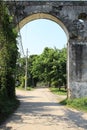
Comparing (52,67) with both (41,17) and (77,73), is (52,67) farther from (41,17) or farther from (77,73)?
(77,73)

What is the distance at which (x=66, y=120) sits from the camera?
1453cm

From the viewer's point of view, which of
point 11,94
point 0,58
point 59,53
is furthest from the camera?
point 59,53

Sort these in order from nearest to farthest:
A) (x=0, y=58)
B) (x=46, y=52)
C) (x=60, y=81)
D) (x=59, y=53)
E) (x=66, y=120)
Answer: (x=0, y=58) → (x=66, y=120) → (x=60, y=81) → (x=59, y=53) → (x=46, y=52)

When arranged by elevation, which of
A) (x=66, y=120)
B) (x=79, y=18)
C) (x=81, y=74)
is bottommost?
(x=66, y=120)

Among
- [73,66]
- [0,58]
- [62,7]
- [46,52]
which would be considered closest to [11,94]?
[73,66]

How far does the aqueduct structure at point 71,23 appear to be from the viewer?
77.8 feet

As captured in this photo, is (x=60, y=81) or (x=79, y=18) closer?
(x=79, y=18)

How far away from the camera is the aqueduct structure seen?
77.8 feet

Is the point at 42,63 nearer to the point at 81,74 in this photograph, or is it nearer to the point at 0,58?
the point at 81,74

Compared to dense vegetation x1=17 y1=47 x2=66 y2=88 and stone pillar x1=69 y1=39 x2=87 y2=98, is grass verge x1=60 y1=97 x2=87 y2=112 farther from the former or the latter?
dense vegetation x1=17 y1=47 x2=66 y2=88

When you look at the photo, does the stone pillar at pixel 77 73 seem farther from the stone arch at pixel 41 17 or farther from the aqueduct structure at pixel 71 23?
the stone arch at pixel 41 17

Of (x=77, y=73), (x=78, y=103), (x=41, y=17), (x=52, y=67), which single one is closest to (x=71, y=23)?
(x=41, y=17)

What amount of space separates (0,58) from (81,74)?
1177 centimetres

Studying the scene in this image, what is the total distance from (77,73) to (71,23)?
3422 millimetres
